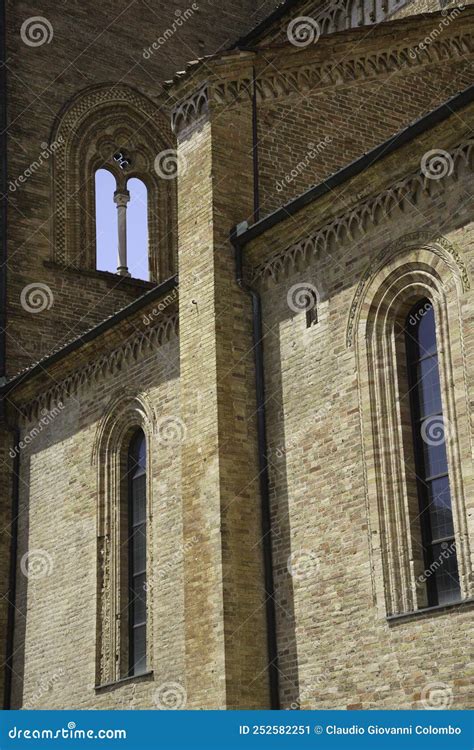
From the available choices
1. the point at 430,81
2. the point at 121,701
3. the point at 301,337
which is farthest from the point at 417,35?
the point at 121,701

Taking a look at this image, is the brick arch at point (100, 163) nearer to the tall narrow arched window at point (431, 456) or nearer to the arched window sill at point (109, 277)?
the arched window sill at point (109, 277)

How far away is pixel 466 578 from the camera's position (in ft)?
41.2

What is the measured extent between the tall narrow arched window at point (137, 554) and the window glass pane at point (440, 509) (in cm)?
574

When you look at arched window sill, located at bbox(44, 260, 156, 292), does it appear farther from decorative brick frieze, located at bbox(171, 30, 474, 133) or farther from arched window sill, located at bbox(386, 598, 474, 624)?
arched window sill, located at bbox(386, 598, 474, 624)

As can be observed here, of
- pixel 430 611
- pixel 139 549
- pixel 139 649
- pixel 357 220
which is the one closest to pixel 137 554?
pixel 139 549

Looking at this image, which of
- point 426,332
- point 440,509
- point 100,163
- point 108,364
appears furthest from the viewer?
point 100,163

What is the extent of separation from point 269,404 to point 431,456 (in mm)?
2631

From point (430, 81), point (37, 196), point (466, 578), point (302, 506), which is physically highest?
point (37, 196)

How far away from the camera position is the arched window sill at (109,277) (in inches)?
934

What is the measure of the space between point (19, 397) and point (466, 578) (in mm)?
10841

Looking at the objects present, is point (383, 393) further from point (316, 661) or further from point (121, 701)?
point (121, 701)

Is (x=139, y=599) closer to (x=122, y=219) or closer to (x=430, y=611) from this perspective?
(x=430, y=611)

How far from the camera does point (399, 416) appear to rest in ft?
45.5

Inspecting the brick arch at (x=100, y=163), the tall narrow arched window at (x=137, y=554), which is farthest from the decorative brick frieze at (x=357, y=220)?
the brick arch at (x=100, y=163)
